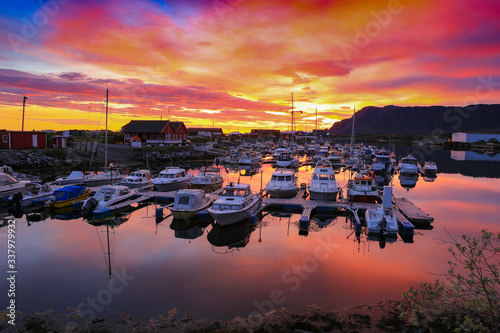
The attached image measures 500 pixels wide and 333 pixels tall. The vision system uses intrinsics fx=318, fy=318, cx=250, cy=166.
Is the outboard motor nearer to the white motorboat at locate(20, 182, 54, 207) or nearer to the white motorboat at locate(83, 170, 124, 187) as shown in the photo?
the white motorboat at locate(20, 182, 54, 207)

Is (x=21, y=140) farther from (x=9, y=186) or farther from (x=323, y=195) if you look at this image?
(x=323, y=195)

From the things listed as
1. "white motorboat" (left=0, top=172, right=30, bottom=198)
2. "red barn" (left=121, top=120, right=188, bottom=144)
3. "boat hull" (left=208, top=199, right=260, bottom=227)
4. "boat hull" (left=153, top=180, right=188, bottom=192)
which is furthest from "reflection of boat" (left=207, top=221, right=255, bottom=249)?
"red barn" (left=121, top=120, right=188, bottom=144)

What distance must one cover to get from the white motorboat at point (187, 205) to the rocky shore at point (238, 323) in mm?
12567

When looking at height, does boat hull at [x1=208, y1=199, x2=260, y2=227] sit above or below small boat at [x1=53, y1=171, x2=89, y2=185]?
below

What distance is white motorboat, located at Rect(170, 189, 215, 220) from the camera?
79.9ft

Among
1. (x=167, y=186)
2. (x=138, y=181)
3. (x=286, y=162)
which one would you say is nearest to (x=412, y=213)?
(x=167, y=186)

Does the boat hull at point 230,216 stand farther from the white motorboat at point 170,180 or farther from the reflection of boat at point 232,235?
the white motorboat at point 170,180

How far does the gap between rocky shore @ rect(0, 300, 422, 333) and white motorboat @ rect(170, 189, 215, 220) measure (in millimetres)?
12567

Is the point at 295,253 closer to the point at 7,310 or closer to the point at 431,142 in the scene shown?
the point at 7,310

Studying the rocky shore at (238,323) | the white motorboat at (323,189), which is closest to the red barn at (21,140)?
the white motorboat at (323,189)

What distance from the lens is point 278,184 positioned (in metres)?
30.5

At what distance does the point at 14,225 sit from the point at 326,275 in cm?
2259

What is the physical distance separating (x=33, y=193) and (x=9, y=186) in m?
3.10

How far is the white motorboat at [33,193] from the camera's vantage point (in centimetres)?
2792
